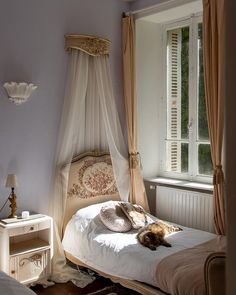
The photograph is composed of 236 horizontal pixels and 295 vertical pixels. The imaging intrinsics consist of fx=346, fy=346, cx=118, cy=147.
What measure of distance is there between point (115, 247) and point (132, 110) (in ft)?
5.91

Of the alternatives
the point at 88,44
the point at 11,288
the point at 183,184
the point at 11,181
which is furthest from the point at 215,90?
the point at 11,288

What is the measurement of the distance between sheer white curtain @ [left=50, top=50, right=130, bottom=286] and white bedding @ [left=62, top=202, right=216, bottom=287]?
234mm

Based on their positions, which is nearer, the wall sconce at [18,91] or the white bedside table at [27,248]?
the white bedside table at [27,248]

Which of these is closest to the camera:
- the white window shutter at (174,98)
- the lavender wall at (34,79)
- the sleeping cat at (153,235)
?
the sleeping cat at (153,235)

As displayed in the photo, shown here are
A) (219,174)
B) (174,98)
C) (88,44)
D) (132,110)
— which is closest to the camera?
(219,174)

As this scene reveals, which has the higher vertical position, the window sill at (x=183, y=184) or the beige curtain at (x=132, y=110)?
the beige curtain at (x=132, y=110)

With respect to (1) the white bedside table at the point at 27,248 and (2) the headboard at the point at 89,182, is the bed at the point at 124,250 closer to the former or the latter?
(2) the headboard at the point at 89,182

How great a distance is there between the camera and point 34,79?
11.7 ft

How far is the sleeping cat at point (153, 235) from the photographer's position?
308 cm

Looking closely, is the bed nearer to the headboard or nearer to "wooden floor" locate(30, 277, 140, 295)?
the headboard

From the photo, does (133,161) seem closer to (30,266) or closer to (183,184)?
(183,184)

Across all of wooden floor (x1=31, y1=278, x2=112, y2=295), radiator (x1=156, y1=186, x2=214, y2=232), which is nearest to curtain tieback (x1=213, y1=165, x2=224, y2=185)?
radiator (x1=156, y1=186, x2=214, y2=232)

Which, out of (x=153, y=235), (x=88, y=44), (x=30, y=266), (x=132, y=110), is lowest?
(x=30, y=266)

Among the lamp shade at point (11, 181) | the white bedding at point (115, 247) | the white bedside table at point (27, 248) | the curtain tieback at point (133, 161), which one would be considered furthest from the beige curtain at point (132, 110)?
the lamp shade at point (11, 181)
